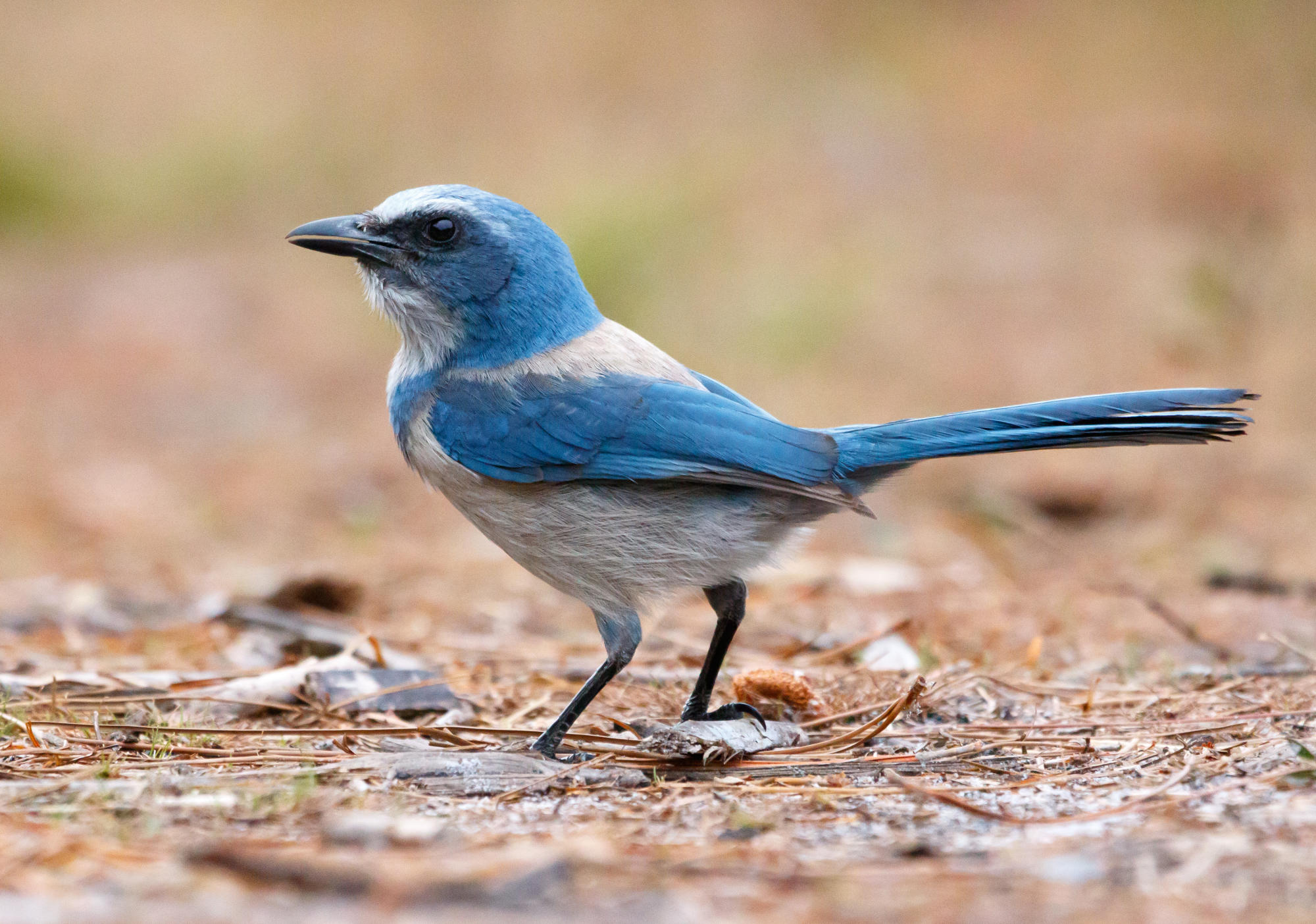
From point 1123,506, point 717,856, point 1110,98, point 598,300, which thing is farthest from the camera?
point 1110,98

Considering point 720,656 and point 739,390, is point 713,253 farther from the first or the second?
point 720,656

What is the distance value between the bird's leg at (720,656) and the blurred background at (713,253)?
119cm

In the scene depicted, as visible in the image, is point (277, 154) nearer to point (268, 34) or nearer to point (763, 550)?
point (268, 34)

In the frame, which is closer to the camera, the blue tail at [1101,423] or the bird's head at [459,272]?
the blue tail at [1101,423]

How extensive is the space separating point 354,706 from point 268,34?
12.8 metres

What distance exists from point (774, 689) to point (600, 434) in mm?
903

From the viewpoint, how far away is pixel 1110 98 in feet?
42.7

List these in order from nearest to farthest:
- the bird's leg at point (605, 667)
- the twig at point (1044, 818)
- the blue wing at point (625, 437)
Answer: the twig at point (1044, 818), the bird's leg at point (605, 667), the blue wing at point (625, 437)

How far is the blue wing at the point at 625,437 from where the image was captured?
3773mm

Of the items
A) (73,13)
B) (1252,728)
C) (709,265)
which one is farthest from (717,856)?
(73,13)

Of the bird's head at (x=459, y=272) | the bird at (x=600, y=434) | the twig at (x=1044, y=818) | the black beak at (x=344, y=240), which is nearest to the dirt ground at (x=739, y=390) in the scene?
the twig at (x=1044, y=818)

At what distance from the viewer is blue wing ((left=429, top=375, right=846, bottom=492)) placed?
12.4 feet

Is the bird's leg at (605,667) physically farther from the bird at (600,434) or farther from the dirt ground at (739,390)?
the dirt ground at (739,390)

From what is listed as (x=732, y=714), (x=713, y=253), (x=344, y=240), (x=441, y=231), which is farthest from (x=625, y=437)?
(x=713, y=253)
